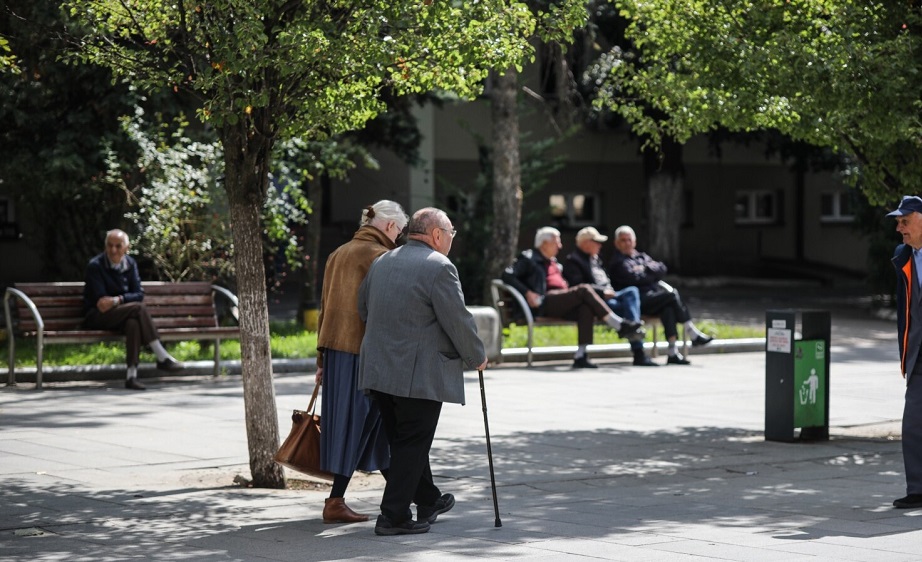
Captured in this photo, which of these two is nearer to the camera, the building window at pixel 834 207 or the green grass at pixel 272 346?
the green grass at pixel 272 346

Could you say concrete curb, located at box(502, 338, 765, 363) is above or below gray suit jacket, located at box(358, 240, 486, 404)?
below

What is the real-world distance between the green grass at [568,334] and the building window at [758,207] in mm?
22625

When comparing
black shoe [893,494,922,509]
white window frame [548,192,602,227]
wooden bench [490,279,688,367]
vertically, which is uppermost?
white window frame [548,192,602,227]

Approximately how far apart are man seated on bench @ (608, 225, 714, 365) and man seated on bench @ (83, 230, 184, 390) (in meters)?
5.67

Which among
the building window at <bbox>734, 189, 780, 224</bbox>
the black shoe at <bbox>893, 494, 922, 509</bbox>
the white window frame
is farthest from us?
the building window at <bbox>734, 189, 780, 224</bbox>

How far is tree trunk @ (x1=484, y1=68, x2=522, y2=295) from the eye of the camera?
69.1 feet

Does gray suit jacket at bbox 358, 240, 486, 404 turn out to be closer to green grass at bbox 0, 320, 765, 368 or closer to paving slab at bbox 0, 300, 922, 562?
paving slab at bbox 0, 300, 922, 562

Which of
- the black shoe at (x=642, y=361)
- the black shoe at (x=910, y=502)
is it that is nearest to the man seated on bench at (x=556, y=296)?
the black shoe at (x=642, y=361)

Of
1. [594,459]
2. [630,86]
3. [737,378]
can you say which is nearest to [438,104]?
[737,378]

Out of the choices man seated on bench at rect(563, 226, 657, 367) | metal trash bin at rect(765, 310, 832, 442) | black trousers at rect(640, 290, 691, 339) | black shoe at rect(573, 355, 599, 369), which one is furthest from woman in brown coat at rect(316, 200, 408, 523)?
black trousers at rect(640, 290, 691, 339)

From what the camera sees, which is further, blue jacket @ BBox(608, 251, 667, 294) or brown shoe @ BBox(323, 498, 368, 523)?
blue jacket @ BBox(608, 251, 667, 294)

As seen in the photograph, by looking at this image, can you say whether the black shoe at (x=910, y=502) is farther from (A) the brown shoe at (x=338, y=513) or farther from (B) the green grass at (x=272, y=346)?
(B) the green grass at (x=272, y=346)

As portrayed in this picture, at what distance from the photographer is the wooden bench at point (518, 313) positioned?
16.8 m

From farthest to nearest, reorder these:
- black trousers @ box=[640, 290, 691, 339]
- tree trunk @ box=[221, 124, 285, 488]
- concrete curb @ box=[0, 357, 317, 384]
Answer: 1. black trousers @ box=[640, 290, 691, 339]
2. concrete curb @ box=[0, 357, 317, 384]
3. tree trunk @ box=[221, 124, 285, 488]
